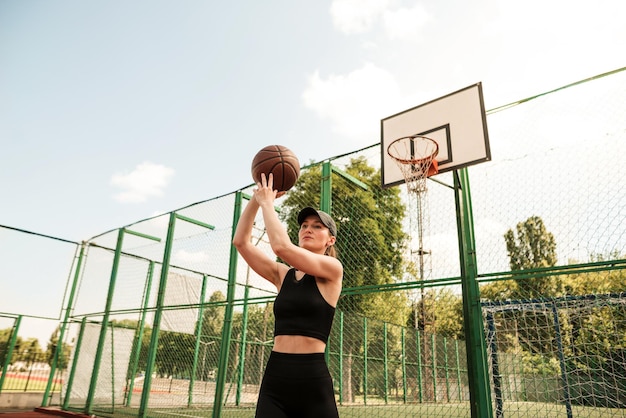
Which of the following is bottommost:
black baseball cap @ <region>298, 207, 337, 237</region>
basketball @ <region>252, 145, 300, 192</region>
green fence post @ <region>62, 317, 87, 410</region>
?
green fence post @ <region>62, 317, 87, 410</region>

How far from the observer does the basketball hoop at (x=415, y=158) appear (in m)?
4.93

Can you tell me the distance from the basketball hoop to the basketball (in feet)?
8.10

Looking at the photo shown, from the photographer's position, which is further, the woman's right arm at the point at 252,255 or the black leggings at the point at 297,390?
the woman's right arm at the point at 252,255

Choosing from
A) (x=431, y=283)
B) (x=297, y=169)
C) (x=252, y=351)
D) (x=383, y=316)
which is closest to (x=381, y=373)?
(x=383, y=316)

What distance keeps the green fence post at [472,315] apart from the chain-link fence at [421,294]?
0.04ft

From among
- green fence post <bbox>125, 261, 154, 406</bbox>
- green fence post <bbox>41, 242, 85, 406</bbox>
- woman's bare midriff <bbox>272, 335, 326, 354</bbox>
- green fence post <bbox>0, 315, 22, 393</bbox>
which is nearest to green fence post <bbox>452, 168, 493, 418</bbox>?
woman's bare midriff <bbox>272, 335, 326, 354</bbox>

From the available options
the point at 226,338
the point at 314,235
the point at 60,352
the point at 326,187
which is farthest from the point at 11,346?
the point at 314,235

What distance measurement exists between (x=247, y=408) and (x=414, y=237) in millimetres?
6851

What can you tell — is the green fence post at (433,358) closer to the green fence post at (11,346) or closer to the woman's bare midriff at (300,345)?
the green fence post at (11,346)

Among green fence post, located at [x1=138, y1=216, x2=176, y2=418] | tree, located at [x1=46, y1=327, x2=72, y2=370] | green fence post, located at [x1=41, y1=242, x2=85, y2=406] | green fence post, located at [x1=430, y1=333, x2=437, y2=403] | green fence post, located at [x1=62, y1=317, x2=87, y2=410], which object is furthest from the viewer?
green fence post, located at [x1=430, y1=333, x2=437, y2=403]

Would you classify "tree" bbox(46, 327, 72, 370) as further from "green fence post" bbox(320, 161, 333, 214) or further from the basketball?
the basketball

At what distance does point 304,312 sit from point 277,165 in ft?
3.70

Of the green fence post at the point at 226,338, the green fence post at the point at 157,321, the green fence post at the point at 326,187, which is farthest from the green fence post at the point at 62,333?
the green fence post at the point at 326,187

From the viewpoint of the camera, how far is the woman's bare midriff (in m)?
1.95
